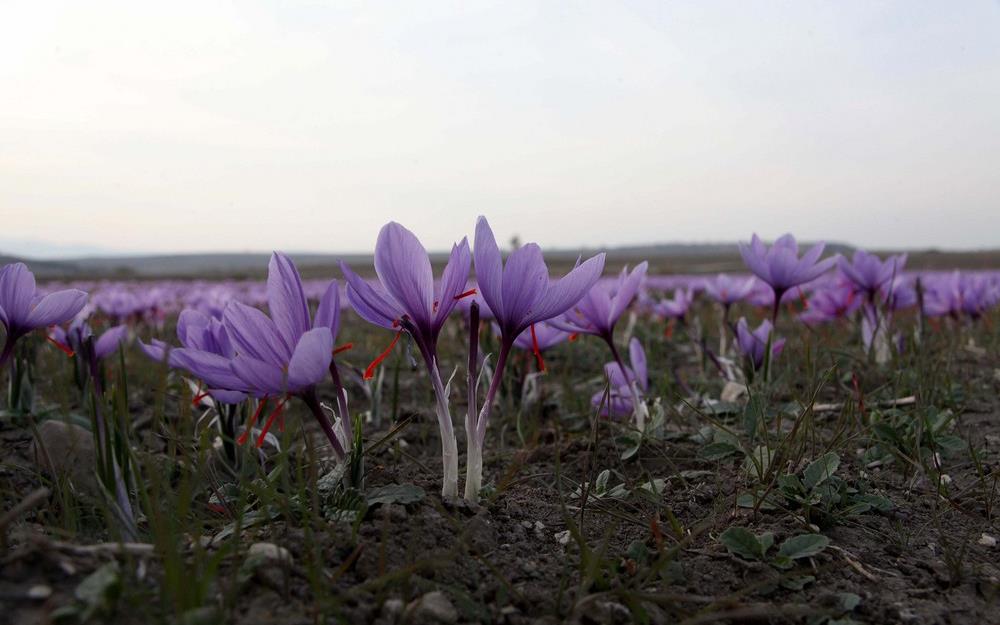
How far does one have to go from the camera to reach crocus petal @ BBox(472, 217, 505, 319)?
1.56 meters

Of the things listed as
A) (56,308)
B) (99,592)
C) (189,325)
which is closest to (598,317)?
(189,325)

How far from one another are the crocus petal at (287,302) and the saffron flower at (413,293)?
116mm

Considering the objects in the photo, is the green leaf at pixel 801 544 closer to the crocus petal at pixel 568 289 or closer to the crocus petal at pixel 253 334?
the crocus petal at pixel 568 289

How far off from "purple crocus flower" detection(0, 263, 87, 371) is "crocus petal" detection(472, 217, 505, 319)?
123 centimetres

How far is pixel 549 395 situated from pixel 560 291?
87.2 inches

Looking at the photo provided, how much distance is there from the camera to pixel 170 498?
1328mm

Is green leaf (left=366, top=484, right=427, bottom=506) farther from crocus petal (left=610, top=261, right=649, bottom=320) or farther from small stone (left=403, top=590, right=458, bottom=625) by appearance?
crocus petal (left=610, top=261, right=649, bottom=320)

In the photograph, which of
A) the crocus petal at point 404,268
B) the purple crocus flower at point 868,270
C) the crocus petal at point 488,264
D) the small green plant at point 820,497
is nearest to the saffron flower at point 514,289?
the crocus petal at point 488,264

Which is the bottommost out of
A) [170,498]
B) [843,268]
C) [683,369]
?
[683,369]

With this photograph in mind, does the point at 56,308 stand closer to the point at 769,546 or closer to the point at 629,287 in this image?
the point at 629,287

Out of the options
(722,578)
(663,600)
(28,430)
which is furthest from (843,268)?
(28,430)

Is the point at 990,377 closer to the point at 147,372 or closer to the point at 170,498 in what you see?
the point at 170,498

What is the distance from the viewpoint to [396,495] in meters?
1.56

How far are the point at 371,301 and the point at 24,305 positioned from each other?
1096 millimetres
